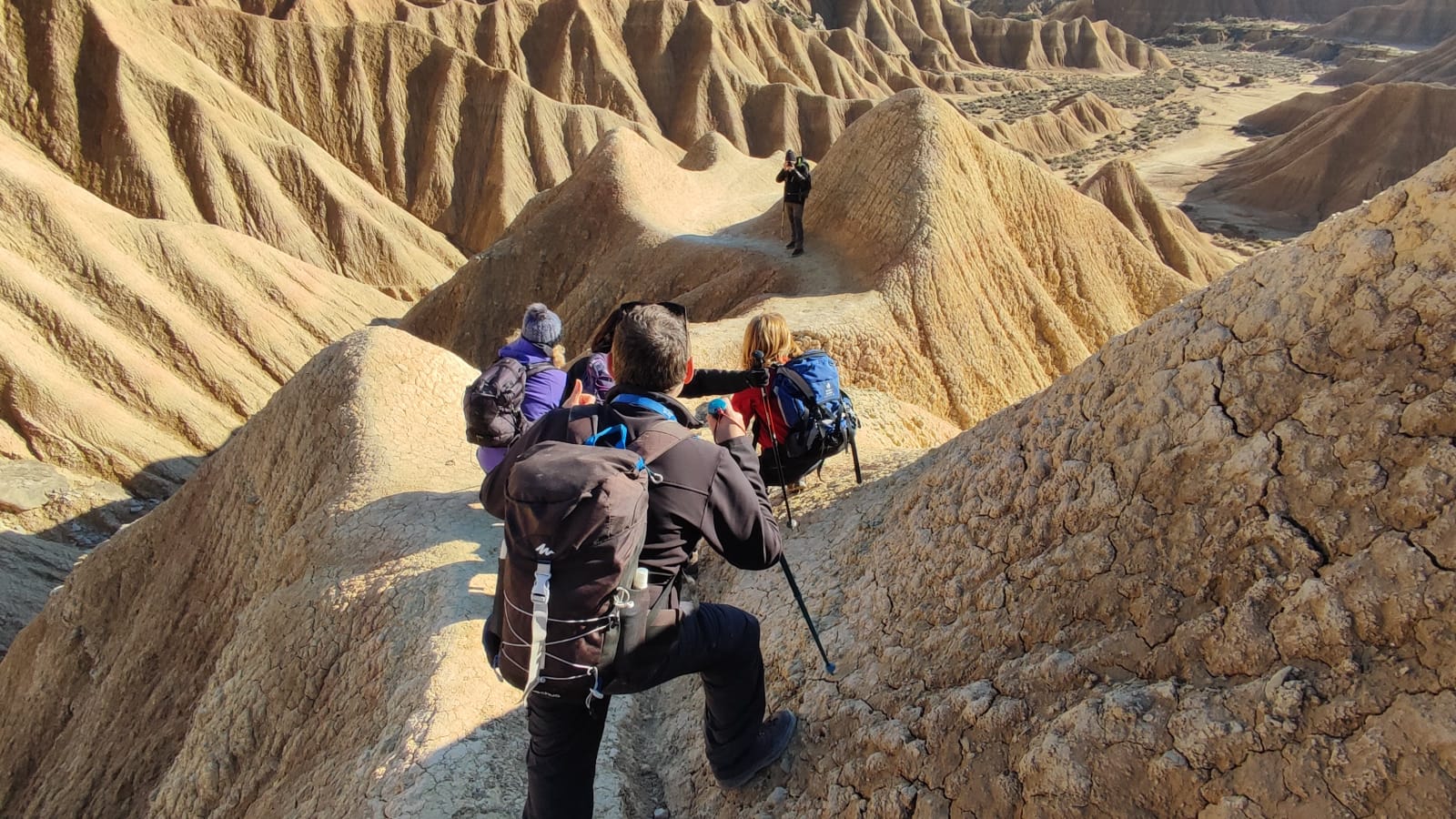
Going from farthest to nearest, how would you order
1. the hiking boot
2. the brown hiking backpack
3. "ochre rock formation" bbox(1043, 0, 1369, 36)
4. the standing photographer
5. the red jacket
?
"ochre rock formation" bbox(1043, 0, 1369, 36) < the standing photographer < the red jacket < the hiking boot < the brown hiking backpack

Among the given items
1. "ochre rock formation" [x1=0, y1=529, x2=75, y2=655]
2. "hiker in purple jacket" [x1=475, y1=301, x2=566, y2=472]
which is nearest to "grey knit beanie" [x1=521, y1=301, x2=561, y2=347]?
"hiker in purple jacket" [x1=475, y1=301, x2=566, y2=472]

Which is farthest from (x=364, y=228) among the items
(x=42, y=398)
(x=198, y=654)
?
(x=198, y=654)

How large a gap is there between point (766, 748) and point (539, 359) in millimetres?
2839

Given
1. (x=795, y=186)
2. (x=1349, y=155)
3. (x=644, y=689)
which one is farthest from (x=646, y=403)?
(x=1349, y=155)

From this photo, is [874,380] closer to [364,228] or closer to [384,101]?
[364,228]

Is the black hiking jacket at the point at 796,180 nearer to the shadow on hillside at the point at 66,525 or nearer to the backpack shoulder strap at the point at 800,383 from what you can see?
the backpack shoulder strap at the point at 800,383

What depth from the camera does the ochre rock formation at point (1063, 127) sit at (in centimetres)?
4197

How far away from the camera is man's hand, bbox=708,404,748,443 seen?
9.93 ft

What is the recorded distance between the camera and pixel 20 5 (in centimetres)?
2638

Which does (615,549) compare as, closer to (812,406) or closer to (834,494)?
(812,406)

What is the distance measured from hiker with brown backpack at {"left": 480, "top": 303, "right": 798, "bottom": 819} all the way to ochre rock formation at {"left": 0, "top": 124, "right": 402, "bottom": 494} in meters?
19.0

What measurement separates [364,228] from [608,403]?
30.9 meters

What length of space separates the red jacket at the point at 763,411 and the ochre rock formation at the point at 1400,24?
86.1 m

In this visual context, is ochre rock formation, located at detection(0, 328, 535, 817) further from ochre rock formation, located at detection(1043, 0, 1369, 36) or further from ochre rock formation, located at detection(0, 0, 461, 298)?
ochre rock formation, located at detection(1043, 0, 1369, 36)
